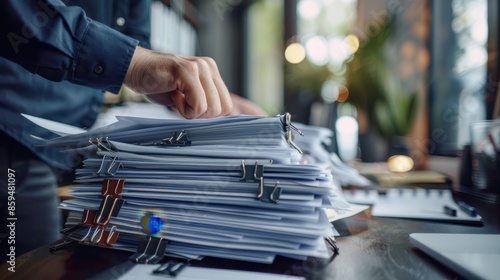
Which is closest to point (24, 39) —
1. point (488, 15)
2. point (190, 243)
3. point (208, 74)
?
point (208, 74)

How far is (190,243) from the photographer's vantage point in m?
0.40

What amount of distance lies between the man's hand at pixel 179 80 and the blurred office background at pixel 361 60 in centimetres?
18

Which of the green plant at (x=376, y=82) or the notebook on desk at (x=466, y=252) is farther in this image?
the green plant at (x=376, y=82)

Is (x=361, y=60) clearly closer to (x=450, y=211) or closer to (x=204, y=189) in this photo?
(x=450, y=211)

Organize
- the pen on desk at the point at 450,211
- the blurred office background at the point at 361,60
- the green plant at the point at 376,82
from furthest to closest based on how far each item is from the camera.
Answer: the green plant at the point at 376,82
the blurred office background at the point at 361,60
the pen on desk at the point at 450,211

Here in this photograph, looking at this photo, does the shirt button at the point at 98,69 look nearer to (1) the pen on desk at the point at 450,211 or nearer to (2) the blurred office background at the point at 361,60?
(2) the blurred office background at the point at 361,60

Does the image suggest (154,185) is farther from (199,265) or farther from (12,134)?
(12,134)

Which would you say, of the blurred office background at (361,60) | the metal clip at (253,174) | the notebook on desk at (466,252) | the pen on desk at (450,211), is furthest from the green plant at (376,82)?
the metal clip at (253,174)

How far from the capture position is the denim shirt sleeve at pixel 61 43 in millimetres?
461

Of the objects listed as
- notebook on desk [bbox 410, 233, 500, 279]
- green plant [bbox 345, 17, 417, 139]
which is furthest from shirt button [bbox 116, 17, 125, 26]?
green plant [bbox 345, 17, 417, 139]

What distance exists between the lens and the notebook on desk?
33cm

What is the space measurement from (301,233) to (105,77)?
349 millimetres

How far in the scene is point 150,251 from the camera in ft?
1.28

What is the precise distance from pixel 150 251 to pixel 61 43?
297mm
